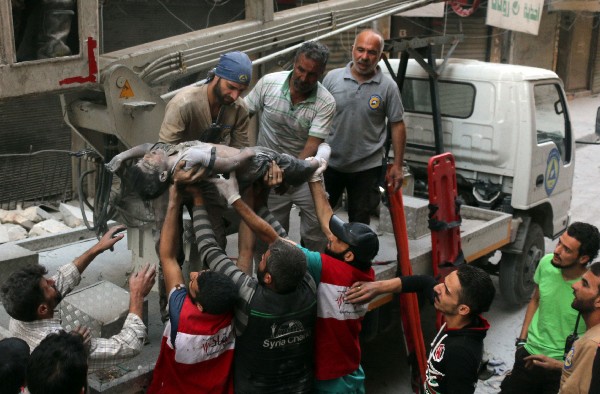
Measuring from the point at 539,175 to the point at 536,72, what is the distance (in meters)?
0.93

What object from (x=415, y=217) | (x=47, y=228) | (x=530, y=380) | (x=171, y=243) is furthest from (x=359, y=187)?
(x=47, y=228)

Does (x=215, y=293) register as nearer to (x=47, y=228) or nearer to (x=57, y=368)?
(x=57, y=368)

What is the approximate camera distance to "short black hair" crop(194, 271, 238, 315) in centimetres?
278

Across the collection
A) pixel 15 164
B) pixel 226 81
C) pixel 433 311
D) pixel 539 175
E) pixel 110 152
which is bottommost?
→ pixel 433 311

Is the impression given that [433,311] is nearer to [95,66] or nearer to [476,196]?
[476,196]

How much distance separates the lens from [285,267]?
2.85 m

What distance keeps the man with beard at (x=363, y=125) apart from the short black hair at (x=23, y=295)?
8.15 ft

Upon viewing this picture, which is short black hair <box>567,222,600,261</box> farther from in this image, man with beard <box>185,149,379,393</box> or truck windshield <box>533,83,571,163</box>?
truck windshield <box>533,83,571,163</box>

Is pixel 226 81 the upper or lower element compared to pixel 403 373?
upper

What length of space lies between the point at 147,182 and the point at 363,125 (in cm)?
197

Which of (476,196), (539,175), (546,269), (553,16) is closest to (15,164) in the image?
(476,196)

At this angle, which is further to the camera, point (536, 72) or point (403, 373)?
point (536, 72)

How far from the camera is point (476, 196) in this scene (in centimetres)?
615

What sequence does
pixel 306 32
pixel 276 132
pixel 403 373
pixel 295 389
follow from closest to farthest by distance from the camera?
pixel 295 389 < pixel 276 132 < pixel 306 32 < pixel 403 373
